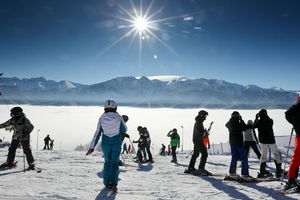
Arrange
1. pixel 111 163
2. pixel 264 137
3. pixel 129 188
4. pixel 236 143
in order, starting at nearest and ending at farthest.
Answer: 1. pixel 111 163
2. pixel 129 188
3. pixel 236 143
4. pixel 264 137

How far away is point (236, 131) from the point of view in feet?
28.0

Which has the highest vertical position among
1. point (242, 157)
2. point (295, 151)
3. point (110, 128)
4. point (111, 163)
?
point (110, 128)

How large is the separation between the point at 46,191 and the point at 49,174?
8.30 ft

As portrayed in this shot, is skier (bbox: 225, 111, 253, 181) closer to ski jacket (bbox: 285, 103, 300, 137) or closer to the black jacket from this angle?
the black jacket

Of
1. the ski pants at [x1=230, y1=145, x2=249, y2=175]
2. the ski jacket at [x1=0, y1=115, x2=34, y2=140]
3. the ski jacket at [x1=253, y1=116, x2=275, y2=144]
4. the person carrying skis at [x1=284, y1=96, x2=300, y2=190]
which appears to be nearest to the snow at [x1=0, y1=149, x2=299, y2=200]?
the person carrying skis at [x1=284, y1=96, x2=300, y2=190]

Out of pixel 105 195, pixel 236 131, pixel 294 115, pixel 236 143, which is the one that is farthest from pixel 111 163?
pixel 294 115

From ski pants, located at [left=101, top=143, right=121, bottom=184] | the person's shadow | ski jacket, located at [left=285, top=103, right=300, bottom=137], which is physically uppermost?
ski jacket, located at [left=285, top=103, right=300, bottom=137]

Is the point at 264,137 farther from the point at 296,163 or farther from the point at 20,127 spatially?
the point at 20,127

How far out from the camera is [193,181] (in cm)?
823

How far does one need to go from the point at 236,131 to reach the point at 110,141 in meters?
4.12

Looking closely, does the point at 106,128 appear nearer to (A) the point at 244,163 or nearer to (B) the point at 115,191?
(B) the point at 115,191

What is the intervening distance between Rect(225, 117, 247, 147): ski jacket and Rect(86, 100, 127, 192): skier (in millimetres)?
3700

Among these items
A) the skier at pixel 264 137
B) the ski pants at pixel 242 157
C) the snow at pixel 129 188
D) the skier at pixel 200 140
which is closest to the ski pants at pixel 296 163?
the snow at pixel 129 188

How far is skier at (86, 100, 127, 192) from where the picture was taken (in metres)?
6.65
